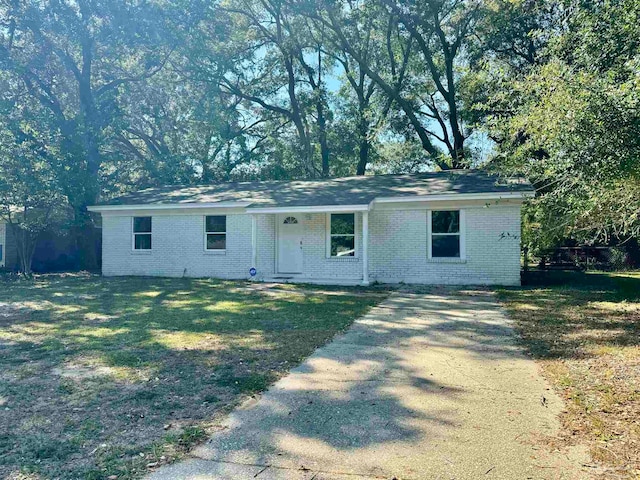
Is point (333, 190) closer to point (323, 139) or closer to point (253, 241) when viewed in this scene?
point (253, 241)

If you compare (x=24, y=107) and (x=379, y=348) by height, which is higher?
(x=24, y=107)

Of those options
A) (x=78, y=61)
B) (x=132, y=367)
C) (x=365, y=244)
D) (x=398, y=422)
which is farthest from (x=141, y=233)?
(x=398, y=422)

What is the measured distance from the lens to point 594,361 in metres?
5.37

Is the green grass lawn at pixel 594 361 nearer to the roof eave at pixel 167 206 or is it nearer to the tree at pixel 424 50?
the roof eave at pixel 167 206

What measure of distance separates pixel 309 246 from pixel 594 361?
404 inches

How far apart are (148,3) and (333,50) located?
37.1 ft

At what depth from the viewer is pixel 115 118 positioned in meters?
20.3

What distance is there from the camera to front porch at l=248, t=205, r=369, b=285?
1436 centimetres

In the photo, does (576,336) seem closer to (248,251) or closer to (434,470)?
(434,470)

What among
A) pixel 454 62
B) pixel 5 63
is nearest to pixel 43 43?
pixel 5 63

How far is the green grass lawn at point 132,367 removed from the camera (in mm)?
3338

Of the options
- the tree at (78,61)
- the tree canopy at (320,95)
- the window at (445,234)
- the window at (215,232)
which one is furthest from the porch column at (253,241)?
the tree at (78,61)

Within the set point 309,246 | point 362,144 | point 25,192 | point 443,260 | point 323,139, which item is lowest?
point 443,260

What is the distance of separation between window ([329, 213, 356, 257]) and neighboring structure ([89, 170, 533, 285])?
32mm
